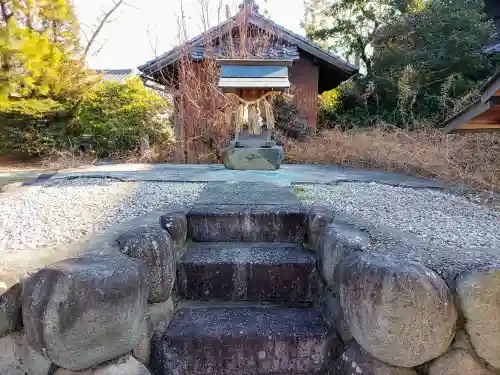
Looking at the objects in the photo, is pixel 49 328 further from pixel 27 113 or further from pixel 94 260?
pixel 27 113

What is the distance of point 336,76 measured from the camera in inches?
346

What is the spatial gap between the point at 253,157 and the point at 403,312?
11.9 ft

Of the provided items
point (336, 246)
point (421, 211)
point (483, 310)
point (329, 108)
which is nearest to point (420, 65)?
point (329, 108)

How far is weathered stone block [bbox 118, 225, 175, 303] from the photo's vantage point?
174 centimetres

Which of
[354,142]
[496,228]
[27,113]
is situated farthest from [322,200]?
[27,113]

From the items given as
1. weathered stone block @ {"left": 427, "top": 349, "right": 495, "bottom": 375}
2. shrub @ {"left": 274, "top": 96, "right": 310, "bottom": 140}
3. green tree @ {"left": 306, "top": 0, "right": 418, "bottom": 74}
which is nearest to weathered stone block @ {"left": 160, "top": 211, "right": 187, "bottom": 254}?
weathered stone block @ {"left": 427, "top": 349, "right": 495, "bottom": 375}

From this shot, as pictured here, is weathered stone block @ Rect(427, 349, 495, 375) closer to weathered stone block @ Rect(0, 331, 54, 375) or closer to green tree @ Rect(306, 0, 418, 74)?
weathered stone block @ Rect(0, 331, 54, 375)

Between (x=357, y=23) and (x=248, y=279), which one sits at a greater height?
(x=357, y=23)

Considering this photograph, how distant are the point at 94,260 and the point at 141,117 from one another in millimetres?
7198

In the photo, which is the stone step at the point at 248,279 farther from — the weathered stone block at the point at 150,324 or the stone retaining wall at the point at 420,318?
the stone retaining wall at the point at 420,318

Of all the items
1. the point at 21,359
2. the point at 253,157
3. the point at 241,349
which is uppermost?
the point at 253,157

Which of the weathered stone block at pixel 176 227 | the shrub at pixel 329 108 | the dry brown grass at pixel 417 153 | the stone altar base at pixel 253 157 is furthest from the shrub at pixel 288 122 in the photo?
the weathered stone block at pixel 176 227

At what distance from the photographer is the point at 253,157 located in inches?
191

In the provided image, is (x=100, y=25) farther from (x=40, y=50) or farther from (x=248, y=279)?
(x=248, y=279)
